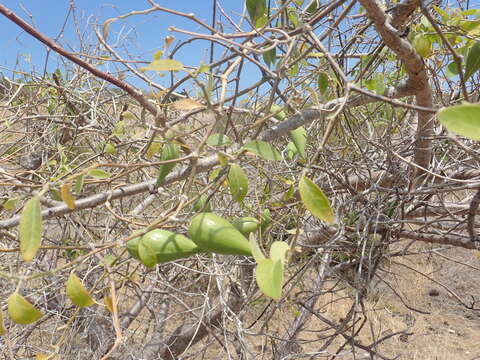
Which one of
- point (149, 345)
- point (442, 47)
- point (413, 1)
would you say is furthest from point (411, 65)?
point (149, 345)

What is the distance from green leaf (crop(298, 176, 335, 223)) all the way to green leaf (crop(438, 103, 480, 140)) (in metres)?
0.14

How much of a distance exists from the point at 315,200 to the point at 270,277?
0.31 feet

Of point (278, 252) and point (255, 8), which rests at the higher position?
point (255, 8)

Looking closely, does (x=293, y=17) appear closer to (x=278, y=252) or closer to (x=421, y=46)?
(x=421, y=46)

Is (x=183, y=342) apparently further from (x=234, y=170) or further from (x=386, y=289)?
(x=386, y=289)

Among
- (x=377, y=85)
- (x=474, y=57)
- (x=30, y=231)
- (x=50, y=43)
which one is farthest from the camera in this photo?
(x=377, y=85)

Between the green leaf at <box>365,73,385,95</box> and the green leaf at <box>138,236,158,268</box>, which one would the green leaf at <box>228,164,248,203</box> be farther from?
the green leaf at <box>365,73,385,95</box>

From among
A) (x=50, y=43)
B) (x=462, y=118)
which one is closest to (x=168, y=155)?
(x=50, y=43)

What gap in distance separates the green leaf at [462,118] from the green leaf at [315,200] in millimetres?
138

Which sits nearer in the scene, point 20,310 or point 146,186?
point 20,310

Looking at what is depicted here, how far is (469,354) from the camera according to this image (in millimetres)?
2541

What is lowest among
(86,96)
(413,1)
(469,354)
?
(469,354)

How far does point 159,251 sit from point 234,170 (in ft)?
0.36

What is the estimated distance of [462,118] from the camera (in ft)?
0.81
